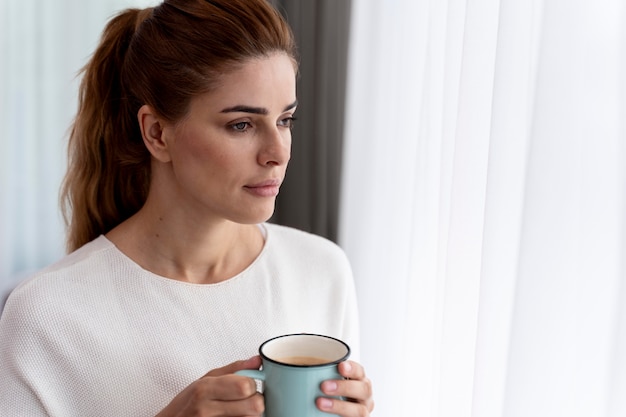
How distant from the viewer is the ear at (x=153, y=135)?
1.18m

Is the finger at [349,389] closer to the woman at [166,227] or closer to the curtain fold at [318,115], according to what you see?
the woman at [166,227]

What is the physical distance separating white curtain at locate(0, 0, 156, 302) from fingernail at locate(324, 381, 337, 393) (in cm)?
163

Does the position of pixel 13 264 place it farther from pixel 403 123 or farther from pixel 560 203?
pixel 560 203

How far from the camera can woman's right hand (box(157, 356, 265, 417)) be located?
0.84 meters

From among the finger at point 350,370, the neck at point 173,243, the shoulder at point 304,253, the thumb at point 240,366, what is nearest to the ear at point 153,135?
the neck at point 173,243

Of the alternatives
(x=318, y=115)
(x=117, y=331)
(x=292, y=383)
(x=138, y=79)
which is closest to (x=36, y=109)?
(x=318, y=115)

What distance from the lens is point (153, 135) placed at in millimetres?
1192

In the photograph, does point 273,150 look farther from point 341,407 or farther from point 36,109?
point 36,109

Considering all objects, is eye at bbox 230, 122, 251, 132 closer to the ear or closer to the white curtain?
the ear

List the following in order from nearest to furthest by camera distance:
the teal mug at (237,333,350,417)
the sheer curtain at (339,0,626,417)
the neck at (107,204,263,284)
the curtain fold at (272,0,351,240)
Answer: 1. the teal mug at (237,333,350,417)
2. the sheer curtain at (339,0,626,417)
3. the neck at (107,204,263,284)
4. the curtain fold at (272,0,351,240)

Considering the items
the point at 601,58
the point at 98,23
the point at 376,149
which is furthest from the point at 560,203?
the point at 98,23

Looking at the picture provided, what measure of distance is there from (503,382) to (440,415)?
19 cm

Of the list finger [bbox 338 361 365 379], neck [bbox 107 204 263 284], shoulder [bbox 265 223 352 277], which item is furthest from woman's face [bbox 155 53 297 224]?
finger [bbox 338 361 365 379]

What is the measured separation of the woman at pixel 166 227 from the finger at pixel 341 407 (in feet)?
0.36
